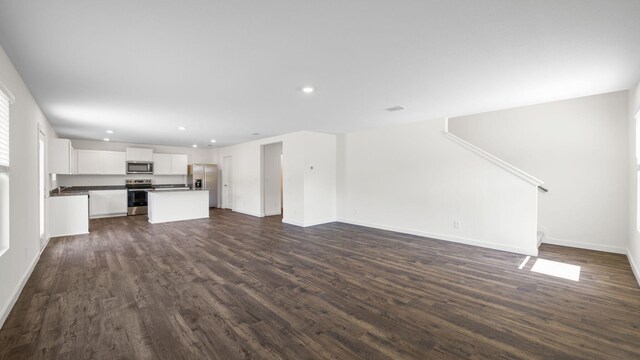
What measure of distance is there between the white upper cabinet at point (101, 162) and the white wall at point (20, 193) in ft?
15.9

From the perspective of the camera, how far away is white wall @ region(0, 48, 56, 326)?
2535 mm

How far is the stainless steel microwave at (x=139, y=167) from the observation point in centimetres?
883

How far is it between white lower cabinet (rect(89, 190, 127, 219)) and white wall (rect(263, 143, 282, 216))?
14.3 ft

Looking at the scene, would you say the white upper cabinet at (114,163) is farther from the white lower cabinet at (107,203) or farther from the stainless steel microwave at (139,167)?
the white lower cabinet at (107,203)

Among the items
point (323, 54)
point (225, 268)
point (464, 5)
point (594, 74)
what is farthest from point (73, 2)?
point (594, 74)

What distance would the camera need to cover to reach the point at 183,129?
251 inches

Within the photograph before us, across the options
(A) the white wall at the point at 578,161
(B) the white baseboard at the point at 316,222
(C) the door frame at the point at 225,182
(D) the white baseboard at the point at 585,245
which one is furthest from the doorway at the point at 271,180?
(D) the white baseboard at the point at 585,245

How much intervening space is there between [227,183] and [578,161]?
31.4ft

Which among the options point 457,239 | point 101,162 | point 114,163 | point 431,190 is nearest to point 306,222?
→ point 431,190

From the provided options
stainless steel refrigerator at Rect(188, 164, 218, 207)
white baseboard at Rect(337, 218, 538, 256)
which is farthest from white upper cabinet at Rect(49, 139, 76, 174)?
white baseboard at Rect(337, 218, 538, 256)

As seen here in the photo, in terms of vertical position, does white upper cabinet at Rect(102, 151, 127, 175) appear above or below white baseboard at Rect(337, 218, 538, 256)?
above

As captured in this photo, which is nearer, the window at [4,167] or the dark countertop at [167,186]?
the window at [4,167]

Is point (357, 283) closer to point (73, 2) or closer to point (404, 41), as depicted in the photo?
point (404, 41)

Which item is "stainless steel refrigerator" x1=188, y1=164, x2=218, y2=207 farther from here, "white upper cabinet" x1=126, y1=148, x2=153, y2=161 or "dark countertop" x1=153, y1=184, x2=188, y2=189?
"white upper cabinet" x1=126, y1=148, x2=153, y2=161
